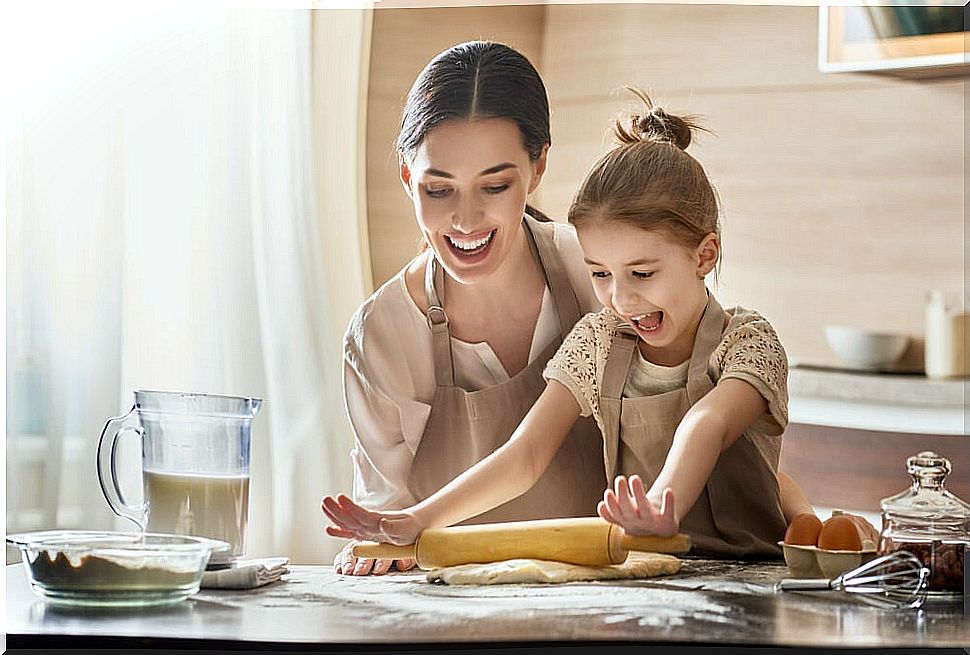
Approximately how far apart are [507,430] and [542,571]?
0.19 meters

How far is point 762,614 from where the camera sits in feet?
3.01

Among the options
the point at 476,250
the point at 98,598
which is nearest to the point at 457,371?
the point at 476,250

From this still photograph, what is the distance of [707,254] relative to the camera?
1.15 m

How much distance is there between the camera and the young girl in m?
1.12

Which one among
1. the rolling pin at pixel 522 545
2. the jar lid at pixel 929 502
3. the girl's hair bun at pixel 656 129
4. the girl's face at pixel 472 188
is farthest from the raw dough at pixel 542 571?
the girl's hair bun at pixel 656 129

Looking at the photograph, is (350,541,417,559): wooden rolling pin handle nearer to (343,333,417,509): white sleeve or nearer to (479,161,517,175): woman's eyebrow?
(343,333,417,509): white sleeve

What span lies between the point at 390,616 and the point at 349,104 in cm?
59

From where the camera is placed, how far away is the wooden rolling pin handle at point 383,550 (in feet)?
3.46

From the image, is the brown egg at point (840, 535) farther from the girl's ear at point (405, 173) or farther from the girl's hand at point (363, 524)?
the girl's ear at point (405, 173)

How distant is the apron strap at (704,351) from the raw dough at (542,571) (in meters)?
0.17

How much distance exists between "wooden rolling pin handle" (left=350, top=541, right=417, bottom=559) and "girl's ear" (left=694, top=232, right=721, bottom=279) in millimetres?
396

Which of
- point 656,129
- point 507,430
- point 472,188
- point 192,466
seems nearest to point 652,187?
point 656,129

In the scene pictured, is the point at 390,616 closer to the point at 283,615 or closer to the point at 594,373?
the point at 283,615

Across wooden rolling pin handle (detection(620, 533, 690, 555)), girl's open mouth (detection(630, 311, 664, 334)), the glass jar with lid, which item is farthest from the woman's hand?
the glass jar with lid
